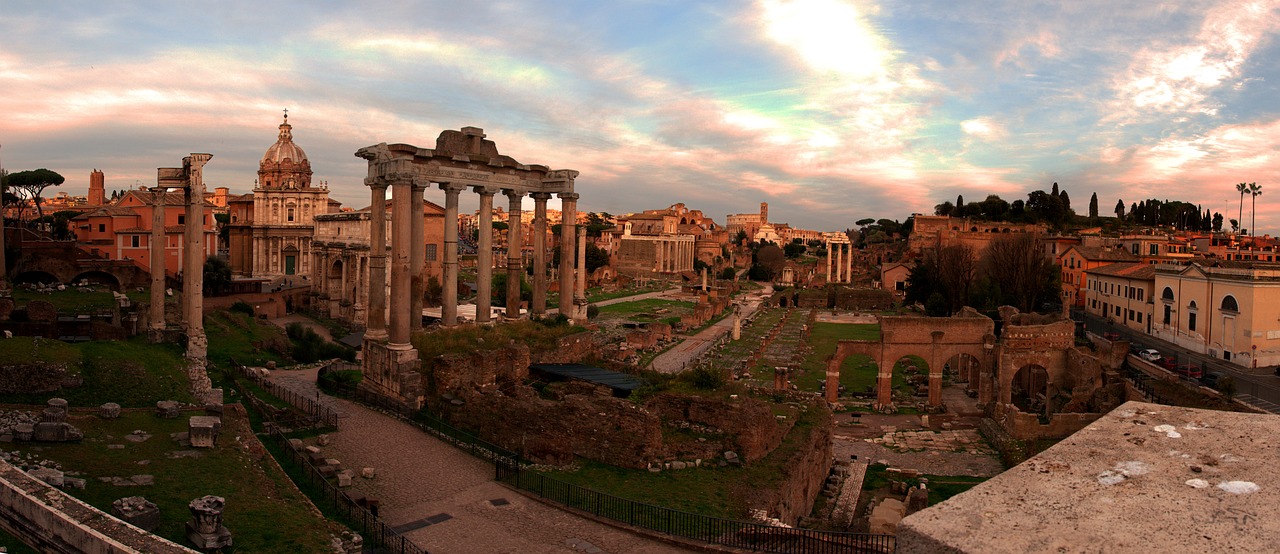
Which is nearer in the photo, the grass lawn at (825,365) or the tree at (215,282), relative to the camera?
the grass lawn at (825,365)

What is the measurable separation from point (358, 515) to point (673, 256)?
10294cm

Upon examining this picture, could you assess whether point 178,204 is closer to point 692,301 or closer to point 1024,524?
point 692,301

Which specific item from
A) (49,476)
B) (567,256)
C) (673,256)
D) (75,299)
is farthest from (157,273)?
(673,256)

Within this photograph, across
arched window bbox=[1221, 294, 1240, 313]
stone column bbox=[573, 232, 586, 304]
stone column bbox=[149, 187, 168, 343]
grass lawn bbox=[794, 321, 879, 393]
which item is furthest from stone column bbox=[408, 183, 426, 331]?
arched window bbox=[1221, 294, 1240, 313]

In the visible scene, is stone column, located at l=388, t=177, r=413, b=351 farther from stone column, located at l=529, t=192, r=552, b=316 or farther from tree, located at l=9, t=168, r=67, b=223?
tree, located at l=9, t=168, r=67, b=223

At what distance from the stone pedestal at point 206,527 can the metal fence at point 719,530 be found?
5929 mm

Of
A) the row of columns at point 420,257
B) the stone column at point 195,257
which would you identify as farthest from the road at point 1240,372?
the stone column at point 195,257

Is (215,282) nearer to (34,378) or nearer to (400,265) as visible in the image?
(400,265)

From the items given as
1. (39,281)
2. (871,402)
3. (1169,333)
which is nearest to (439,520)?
(871,402)

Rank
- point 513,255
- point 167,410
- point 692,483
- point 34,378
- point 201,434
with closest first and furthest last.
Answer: point 201,434 → point 692,483 → point 167,410 → point 34,378 → point 513,255

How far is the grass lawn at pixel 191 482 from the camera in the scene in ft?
34.6

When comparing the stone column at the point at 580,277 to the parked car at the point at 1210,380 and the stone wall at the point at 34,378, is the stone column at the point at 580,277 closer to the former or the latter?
the stone wall at the point at 34,378

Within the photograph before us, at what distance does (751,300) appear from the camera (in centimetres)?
8500

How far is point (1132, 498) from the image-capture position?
2.95m
